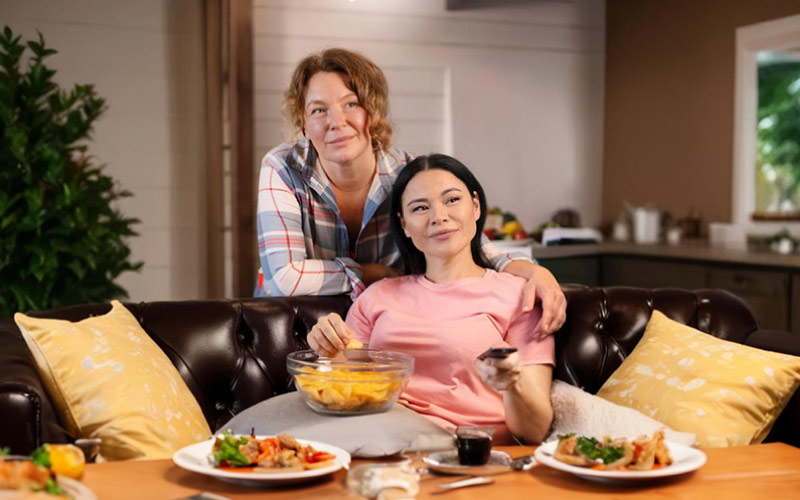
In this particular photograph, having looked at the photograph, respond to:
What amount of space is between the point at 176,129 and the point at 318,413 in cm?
418

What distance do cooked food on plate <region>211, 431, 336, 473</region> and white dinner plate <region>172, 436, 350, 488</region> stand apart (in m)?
0.02

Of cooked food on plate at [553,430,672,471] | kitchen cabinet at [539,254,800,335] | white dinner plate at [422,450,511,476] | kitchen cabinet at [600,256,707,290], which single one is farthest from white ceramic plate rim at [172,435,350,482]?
kitchen cabinet at [600,256,707,290]

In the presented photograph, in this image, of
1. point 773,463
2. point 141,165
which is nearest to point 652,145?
point 141,165

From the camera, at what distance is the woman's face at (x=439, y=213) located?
231cm

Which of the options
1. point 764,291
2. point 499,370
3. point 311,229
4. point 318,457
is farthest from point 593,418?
point 764,291

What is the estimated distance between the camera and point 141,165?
18.8 ft

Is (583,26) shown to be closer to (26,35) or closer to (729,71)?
(729,71)

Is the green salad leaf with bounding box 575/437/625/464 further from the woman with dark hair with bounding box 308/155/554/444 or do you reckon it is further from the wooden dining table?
the woman with dark hair with bounding box 308/155/554/444

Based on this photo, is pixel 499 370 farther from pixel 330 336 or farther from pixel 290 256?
pixel 290 256

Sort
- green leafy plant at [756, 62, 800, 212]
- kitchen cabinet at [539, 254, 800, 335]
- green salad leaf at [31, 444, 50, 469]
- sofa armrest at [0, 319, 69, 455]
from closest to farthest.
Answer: green salad leaf at [31, 444, 50, 469] < sofa armrest at [0, 319, 69, 455] < kitchen cabinet at [539, 254, 800, 335] < green leafy plant at [756, 62, 800, 212]

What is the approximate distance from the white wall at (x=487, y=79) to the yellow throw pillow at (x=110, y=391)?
12.0 feet

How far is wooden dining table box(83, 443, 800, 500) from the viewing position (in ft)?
5.00

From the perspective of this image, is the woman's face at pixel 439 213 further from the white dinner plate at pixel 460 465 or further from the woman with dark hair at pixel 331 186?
the white dinner plate at pixel 460 465

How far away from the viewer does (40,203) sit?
3.86 metres
